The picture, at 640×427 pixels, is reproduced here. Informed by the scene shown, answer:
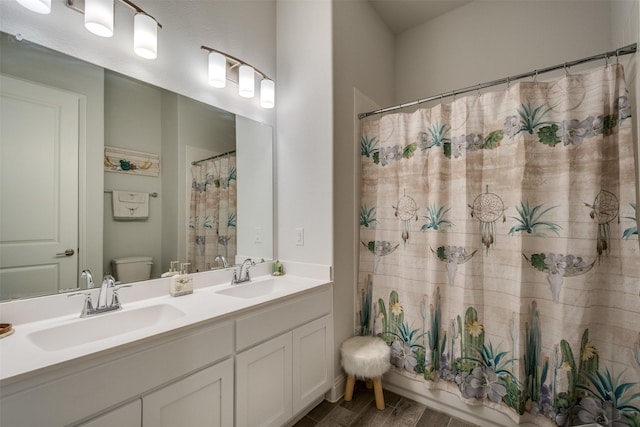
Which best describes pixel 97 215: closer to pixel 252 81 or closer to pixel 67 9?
pixel 67 9

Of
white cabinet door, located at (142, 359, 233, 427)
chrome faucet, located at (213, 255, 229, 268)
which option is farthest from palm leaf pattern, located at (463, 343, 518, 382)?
chrome faucet, located at (213, 255, 229, 268)

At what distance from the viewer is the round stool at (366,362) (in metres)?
1.70

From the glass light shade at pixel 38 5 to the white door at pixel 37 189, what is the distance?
0.99 ft

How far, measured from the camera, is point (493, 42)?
2254 mm

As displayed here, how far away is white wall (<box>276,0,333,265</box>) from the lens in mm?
1867

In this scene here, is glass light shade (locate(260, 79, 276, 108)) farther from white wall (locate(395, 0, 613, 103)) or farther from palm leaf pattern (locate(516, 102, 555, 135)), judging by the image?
palm leaf pattern (locate(516, 102, 555, 135))

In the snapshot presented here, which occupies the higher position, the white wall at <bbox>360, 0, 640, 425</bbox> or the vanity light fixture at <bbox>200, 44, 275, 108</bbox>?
the white wall at <bbox>360, 0, 640, 425</bbox>

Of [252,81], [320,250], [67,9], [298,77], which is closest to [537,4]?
[298,77]

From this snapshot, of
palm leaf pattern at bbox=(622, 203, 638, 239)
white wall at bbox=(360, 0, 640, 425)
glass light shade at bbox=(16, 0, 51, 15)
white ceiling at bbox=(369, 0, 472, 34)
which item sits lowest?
palm leaf pattern at bbox=(622, 203, 638, 239)

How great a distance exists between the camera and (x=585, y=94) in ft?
4.42

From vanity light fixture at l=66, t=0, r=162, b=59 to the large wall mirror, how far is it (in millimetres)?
162

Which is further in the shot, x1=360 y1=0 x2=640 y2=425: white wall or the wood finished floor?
x1=360 y1=0 x2=640 y2=425: white wall

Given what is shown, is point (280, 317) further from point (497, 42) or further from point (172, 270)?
point (497, 42)

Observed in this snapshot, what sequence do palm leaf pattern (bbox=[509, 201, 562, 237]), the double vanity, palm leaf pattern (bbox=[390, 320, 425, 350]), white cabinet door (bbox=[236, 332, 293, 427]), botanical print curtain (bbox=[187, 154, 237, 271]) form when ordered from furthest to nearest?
palm leaf pattern (bbox=[390, 320, 425, 350]), botanical print curtain (bbox=[187, 154, 237, 271]), palm leaf pattern (bbox=[509, 201, 562, 237]), white cabinet door (bbox=[236, 332, 293, 427]), the double vanity
